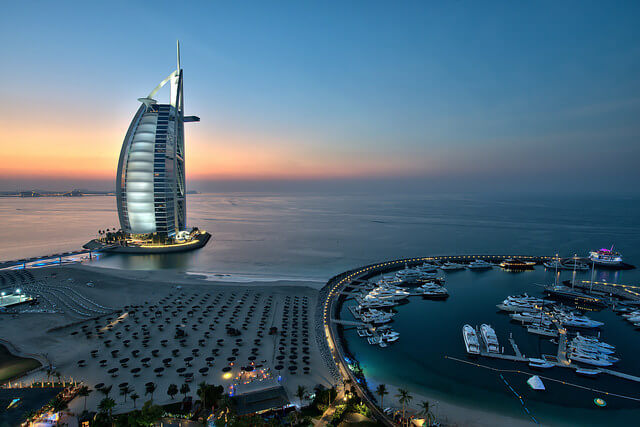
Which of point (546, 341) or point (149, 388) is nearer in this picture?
point (149, 388)

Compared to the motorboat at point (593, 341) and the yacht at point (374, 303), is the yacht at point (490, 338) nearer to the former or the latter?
the motorboat at point (593, 341)

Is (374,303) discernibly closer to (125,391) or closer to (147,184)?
(125,391)

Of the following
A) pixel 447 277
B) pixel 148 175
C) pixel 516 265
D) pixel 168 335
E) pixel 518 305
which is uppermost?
pixel 148 175

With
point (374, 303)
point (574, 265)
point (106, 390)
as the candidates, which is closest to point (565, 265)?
point (574, 265)

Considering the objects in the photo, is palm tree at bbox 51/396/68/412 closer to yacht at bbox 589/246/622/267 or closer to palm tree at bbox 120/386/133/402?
palm tree at bbox 120/386/133/402

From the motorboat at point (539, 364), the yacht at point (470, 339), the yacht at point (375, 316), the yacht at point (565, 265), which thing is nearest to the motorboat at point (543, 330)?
the yacht at point (470, 339)

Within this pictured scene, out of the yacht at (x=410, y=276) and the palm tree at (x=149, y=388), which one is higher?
the palm tree at (x=149, y=388)

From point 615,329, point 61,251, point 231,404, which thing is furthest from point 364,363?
point 61,251
